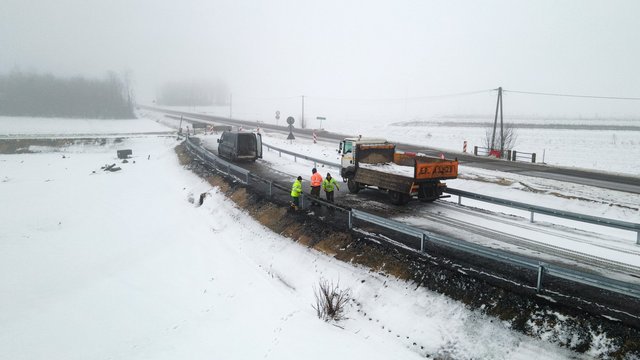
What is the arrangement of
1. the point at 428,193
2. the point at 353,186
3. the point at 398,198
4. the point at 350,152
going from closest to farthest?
the point at 428,193, the point at 398,198, the point at 353,186, the point at 350,152

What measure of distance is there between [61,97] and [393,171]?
10177cm

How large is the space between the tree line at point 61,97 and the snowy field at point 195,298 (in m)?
79.5

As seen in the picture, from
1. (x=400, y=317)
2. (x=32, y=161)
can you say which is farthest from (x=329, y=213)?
(x=32, y=161)

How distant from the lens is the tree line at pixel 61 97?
8700 centimetres

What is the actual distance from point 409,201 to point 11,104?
103 meters

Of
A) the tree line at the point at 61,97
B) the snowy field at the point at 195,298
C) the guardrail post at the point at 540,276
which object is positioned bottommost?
the snowy field at the point at 195,298

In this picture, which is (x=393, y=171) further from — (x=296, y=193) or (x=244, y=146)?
(x=244, y=146)

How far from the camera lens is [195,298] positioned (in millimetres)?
12734

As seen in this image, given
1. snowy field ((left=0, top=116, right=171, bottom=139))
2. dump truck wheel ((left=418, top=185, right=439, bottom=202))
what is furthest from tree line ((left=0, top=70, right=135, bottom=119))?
dump truck wheel ((left=418, top=185, right=439, bottom=202))

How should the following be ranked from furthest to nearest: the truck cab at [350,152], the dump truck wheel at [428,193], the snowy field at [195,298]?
the truck cab at [350,152]
the dump truck wheel at [428,193]
the snowy field at [195,298]

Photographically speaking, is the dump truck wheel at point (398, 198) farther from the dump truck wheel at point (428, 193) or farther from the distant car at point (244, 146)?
the distant car at point (244, 146)

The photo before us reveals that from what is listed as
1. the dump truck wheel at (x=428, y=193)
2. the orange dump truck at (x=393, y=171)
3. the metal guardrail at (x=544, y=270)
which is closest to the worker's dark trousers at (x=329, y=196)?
the orange dump truck at (x=393, y=171)

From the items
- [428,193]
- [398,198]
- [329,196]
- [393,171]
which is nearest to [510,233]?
[428,193]

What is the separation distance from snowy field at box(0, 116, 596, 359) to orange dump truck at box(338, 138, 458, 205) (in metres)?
5.11
